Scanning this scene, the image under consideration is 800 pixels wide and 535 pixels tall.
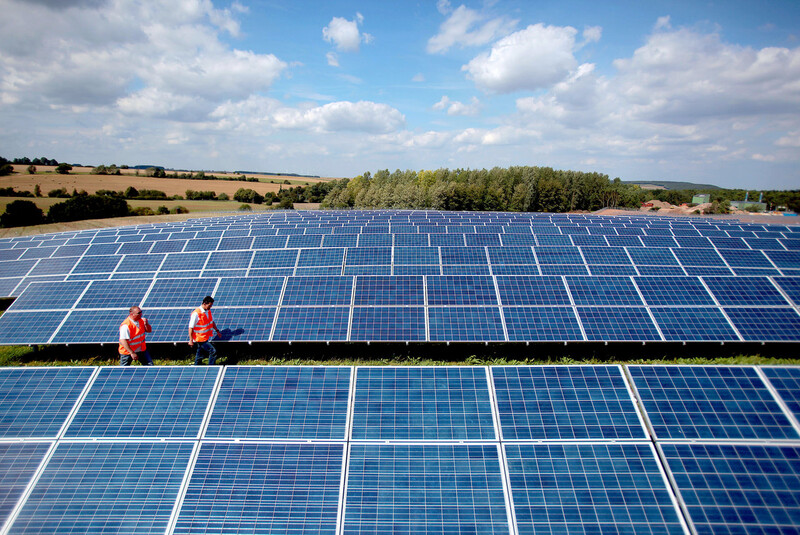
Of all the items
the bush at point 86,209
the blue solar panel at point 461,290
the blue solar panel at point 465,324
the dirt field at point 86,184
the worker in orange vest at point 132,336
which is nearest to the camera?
the worker in orange vest at point 132,336

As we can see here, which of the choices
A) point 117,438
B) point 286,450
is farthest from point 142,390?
point 286,450

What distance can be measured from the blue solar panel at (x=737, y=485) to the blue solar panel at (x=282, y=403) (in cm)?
493

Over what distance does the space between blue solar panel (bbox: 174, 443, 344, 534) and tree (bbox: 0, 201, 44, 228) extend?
7223cm

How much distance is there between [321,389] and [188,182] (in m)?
142

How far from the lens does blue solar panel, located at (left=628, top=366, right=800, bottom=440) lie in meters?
5.38

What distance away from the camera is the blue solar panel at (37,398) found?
5.96 metres

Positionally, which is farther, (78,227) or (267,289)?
(78,227)

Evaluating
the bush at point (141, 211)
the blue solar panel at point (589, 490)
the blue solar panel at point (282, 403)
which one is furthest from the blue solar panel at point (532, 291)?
the bush at point (141, 211)

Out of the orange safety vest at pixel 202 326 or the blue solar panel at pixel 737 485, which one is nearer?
the blue solar panel at pixel 737 485

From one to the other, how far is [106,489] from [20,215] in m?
71.8

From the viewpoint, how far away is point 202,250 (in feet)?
62.0

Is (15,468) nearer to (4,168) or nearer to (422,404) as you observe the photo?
(422,404)

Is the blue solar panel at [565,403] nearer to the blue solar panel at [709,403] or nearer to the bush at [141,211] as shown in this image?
the blue solar panel at [709,403]

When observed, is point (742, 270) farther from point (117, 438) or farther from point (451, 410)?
point (117, 438)
